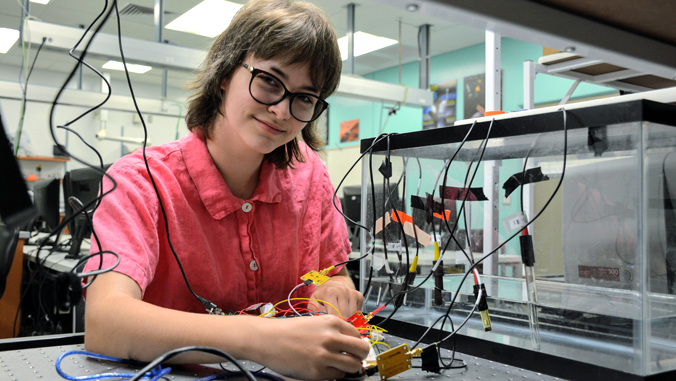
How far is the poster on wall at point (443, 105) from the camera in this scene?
5691 millimetres

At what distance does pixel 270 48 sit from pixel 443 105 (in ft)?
17.0

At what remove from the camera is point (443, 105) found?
5758 mm

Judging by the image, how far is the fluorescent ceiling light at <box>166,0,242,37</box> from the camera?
4473mm

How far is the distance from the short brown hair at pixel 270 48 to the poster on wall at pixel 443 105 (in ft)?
16.2

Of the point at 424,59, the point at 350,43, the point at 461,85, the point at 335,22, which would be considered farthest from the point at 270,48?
the point at 461,85

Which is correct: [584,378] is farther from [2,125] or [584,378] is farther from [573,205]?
[2,125]

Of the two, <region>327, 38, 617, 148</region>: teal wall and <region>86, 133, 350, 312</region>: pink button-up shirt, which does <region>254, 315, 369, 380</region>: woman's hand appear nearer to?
<region>86, 133, 350, 312</region>: pink button-up shirt

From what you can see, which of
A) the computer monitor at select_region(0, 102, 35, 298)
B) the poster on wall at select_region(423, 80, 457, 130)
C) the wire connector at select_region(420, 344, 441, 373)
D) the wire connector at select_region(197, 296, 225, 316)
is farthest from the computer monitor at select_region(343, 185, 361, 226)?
the poster on wall at select_region(423, 80, 457, 130)

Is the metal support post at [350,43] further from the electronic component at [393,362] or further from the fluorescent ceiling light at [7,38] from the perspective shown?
the electronic component at [393,362]

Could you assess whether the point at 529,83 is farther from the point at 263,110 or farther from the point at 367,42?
the point at 367,42

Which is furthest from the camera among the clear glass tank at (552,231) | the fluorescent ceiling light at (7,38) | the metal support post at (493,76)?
the fluorescent ceiling light at (7,38)

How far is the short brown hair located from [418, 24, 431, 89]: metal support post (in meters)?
3.63

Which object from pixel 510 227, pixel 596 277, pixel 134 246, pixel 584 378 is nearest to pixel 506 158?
pixel 510 227

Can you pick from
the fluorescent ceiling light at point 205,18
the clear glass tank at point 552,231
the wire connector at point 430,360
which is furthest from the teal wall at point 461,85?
the wire connector at point 430,360
